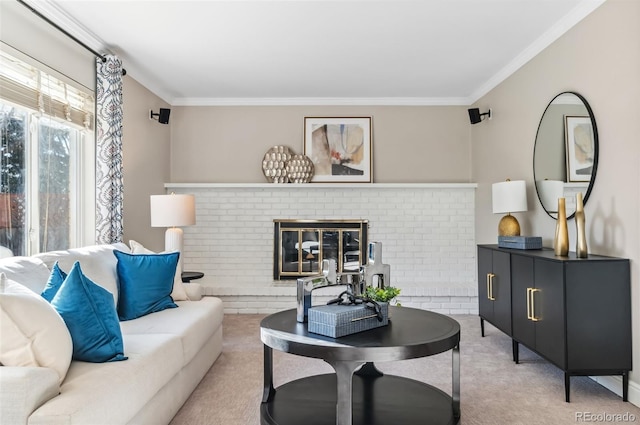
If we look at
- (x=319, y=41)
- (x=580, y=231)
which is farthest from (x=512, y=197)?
(x=319, y=41)

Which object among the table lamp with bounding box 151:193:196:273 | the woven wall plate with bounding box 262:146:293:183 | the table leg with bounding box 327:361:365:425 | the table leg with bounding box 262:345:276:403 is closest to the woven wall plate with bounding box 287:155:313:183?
the woven wall plate with bounding box 262:146:293:183

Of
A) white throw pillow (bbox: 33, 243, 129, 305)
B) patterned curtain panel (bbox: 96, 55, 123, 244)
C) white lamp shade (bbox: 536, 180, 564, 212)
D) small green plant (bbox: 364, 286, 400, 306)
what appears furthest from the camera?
patterned curtain panel (bbox: 96, 55, 123, 244)

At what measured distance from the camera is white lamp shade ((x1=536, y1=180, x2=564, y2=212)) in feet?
11.5

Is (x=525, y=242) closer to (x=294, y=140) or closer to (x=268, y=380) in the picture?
(x=268, y=380)

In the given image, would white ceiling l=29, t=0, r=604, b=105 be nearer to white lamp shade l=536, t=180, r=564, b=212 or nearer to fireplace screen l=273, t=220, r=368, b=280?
white lamp shade l=536, t=180, r=564, b=212

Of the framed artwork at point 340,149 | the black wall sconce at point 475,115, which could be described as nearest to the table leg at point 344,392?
the framed artwork at point 340,149

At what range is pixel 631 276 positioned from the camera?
9.03 feet

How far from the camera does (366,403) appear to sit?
2291 mm

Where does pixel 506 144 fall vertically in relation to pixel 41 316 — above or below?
above

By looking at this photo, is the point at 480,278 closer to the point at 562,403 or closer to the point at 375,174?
the point at 562,403

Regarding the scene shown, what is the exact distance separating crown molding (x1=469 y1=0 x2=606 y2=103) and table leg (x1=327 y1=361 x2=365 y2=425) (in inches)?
115

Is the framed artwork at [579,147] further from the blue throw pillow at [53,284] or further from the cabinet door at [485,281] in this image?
the blue throw pillow at [53,284]

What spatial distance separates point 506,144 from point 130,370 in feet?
13.2

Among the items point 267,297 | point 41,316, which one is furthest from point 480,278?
point 41,316
